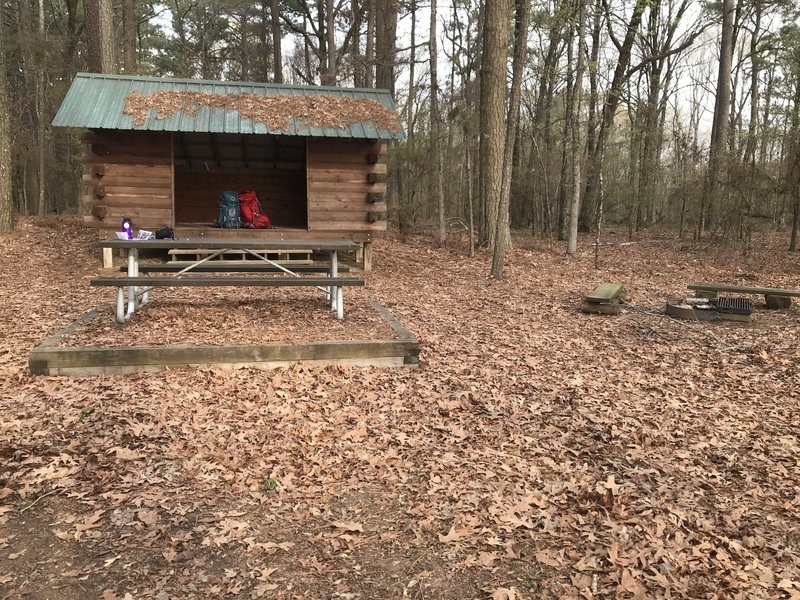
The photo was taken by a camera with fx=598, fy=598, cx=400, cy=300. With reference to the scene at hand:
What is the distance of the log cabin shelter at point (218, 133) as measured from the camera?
10.4 meters

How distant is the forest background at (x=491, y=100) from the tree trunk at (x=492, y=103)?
0.11 feet

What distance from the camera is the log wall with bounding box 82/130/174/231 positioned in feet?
34.6

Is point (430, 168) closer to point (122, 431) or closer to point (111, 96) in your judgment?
→ point (111, 96)

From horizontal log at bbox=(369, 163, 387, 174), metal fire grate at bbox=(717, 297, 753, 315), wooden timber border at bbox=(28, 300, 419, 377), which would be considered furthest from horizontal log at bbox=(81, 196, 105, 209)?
metal fire grate at bbox=(717, 297, 753, 315)

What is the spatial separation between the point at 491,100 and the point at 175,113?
7.15 m

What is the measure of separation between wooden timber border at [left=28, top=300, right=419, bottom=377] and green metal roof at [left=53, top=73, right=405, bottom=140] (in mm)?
5600

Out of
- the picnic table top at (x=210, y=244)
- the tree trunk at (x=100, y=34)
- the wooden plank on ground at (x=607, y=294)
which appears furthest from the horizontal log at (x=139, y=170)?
the wooden plank on ground at (x=607, y=294)

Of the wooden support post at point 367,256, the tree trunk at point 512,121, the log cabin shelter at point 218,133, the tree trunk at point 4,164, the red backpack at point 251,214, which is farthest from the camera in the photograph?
the tree trunk at point 4,164

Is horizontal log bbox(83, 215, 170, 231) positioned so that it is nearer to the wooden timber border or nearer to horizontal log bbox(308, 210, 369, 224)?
horizontal log bbox(308, 210, 369, 224)

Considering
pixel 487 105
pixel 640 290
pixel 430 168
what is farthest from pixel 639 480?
pixel 430 168

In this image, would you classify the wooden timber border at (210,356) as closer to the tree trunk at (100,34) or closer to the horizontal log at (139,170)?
the horizontal log at (139,170)

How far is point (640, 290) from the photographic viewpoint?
33.3 ft

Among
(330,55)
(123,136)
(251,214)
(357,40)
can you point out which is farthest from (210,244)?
(357,40)

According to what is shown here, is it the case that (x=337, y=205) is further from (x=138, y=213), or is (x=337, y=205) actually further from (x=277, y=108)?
(x=138, y=213)
